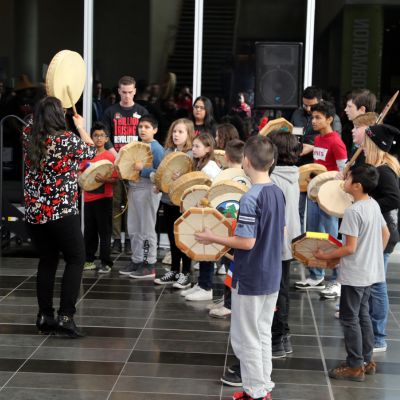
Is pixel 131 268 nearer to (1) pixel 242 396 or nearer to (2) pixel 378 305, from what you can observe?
(2) pixel 378 305

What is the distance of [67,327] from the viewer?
19.9 feet

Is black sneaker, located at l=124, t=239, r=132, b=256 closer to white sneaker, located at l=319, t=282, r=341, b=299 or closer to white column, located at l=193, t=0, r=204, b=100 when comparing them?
white column, located at l=193, t=0, r=204, b=100

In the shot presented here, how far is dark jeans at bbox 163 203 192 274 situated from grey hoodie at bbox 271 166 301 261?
2175mm

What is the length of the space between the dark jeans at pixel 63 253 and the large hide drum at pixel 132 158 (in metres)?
1.67

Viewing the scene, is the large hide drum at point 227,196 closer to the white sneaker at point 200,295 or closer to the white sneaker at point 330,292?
the white sneaker at point 200,295

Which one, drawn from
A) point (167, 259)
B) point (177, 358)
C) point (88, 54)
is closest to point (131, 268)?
point (167, 259)

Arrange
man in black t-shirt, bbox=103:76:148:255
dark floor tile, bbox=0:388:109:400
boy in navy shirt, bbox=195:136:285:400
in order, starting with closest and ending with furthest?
1. boy in navy shirt, bbox=195:136:285:400
2. dark floor tile, bbox=0:388:109:400
3. man in black t-shirt, bbox=103:76:148:255

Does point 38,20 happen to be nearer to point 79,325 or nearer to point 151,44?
point 151,44

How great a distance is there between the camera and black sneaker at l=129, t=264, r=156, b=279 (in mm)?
8195

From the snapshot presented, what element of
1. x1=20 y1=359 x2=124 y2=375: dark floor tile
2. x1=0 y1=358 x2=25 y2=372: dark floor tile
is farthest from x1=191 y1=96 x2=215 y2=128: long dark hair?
x1=0 y1=358 x2=25 y2=372: dark floor tile


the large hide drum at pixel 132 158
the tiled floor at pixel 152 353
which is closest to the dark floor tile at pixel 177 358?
the tiled floor at pixel 152 353

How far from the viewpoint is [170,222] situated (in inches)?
309

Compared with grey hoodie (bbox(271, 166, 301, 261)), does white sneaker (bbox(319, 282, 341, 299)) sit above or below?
below

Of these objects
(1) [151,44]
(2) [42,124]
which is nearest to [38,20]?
(1) [151,44]
